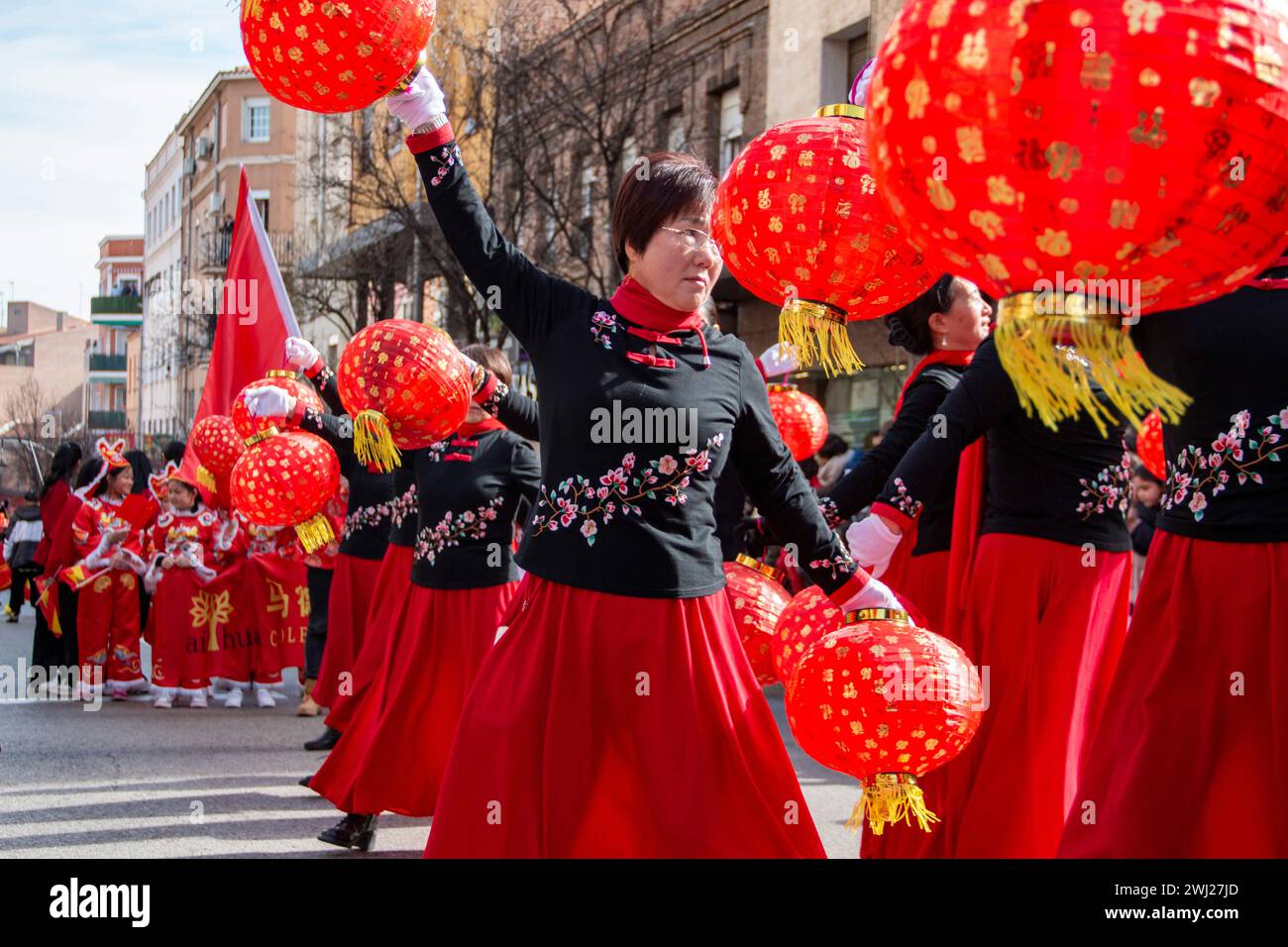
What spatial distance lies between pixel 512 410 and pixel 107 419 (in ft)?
284

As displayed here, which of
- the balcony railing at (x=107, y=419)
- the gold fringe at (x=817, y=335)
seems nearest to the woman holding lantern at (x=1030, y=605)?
the gold fringe at (x=817, y=335)

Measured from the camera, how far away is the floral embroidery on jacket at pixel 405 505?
672cm

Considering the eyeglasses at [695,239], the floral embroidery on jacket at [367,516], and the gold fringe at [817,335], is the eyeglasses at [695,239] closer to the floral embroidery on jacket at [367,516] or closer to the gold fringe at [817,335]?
the gold fringe at [817,335]

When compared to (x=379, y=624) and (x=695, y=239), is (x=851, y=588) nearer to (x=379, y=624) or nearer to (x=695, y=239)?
(x=695, y=239)

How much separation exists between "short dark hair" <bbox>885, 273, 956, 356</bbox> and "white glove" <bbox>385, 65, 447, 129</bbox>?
5.79 ft

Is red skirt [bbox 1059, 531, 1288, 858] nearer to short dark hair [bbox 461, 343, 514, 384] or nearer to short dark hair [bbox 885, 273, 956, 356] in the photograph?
short dark hair [bbox 885, 273, 956, 356]

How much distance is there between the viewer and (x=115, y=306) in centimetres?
7912

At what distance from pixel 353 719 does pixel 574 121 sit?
12564mm

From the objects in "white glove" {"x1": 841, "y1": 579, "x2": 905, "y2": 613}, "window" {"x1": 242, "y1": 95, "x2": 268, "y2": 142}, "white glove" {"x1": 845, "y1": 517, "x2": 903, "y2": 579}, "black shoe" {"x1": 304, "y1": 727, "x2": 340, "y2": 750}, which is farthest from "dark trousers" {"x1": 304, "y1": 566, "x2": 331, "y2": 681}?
"window" {"x1": 242, "y1": 95, "x2": 268, "y2": 142}

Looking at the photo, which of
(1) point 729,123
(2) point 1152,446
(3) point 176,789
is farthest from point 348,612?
(1) point 729,123

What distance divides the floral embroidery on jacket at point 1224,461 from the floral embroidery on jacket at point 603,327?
131 cm

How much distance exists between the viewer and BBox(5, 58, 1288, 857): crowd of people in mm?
2959

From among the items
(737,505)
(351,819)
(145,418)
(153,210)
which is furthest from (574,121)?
(145,418)
